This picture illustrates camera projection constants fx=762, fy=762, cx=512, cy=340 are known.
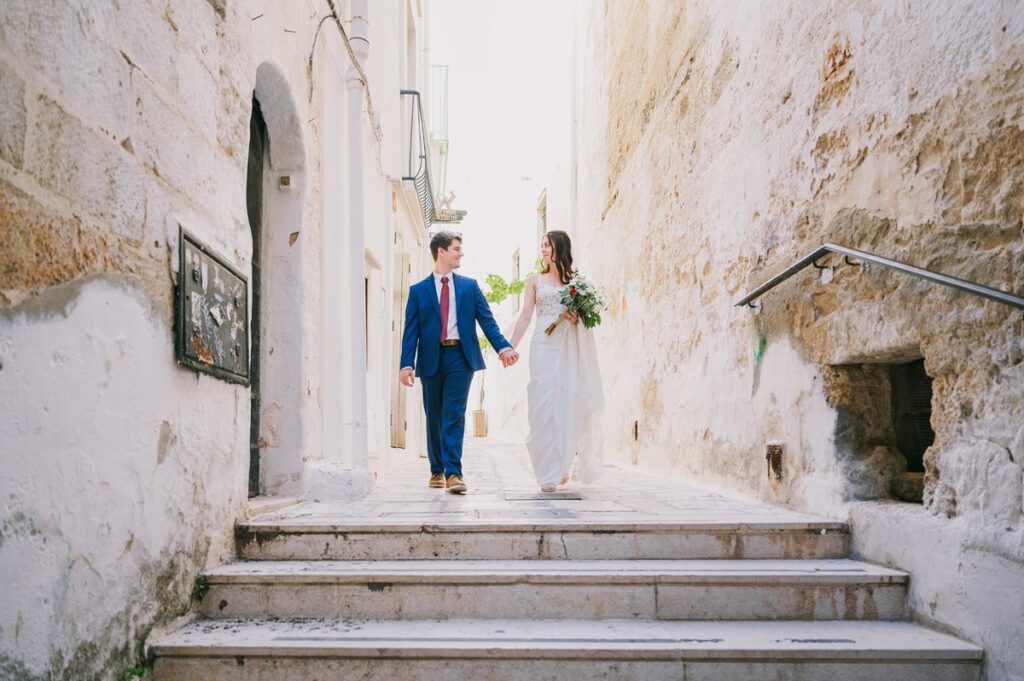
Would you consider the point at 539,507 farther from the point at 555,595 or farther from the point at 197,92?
the point at 197,92

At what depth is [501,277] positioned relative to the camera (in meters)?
23.1

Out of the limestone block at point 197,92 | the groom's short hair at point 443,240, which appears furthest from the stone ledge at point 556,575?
the groom's short hair at point 443,240

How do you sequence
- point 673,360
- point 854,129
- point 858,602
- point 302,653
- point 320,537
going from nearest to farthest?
1. point 302,653
2. point 858,602
3. point 320,537
4. point 854,129
5. point 673,360

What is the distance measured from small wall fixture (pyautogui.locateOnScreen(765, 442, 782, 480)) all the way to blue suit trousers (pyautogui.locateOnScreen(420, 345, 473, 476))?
78.3 inches

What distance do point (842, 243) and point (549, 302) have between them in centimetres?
230

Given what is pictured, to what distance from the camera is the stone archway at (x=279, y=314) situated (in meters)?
4.49

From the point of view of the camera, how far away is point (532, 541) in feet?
11.0

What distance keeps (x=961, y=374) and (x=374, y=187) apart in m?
5.96

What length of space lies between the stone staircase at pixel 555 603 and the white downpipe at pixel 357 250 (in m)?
1.29

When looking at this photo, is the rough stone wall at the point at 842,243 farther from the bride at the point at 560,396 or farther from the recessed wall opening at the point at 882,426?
the bride at the point at 560,396

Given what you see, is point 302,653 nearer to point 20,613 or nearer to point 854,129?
point 20,613

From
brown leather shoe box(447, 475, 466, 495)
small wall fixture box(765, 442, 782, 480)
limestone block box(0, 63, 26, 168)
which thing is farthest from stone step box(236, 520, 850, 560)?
limestone block box(0, 63, 26, 168)

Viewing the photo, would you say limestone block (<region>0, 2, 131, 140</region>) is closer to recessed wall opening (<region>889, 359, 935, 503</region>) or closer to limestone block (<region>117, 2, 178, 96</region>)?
limestone block (<region>117, 2, 178, 96</region>)

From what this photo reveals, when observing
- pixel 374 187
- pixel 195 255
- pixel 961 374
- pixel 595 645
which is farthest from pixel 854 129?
pixel 374 187
